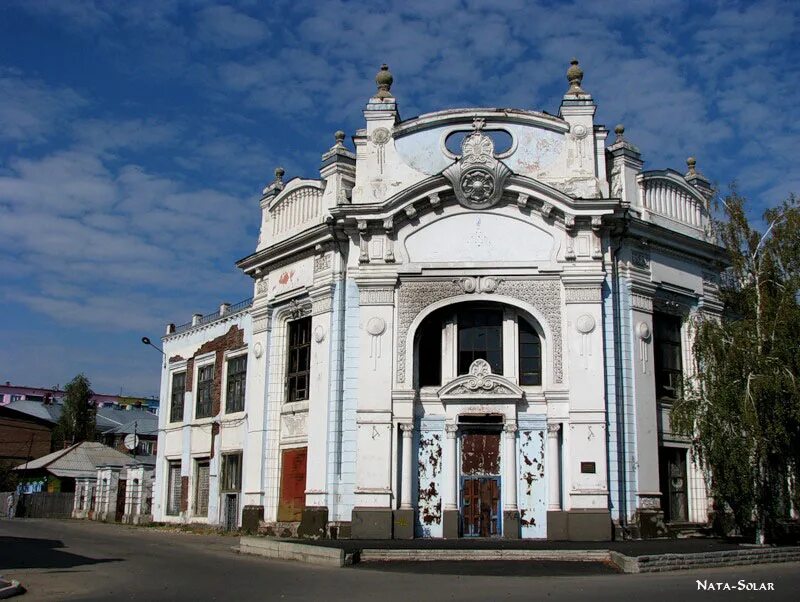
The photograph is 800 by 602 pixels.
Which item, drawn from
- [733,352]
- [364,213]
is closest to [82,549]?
[364,213]

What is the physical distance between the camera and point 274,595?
12.4 metres

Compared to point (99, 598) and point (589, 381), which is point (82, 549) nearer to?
point (99, 598)

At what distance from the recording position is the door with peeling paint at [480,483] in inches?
906

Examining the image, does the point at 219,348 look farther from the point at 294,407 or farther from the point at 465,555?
the point at 465,555

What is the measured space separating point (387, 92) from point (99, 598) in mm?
17692

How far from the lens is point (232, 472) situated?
29.9 metres

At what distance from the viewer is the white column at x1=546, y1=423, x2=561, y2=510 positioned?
22625 millimetres

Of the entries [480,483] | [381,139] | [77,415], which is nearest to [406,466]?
[480,483]

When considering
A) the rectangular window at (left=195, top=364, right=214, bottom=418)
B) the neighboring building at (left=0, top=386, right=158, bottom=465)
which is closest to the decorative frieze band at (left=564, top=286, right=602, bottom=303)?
the rectangular window at (left=195, top=364, right=214, bottom=418)

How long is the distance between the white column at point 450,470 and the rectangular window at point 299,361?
5181mm

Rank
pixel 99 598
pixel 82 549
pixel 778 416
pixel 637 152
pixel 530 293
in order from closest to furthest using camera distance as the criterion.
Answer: pixel 99 598, pixel 778 416, pixel 82 549, pixel 530 293, pixel 637 152

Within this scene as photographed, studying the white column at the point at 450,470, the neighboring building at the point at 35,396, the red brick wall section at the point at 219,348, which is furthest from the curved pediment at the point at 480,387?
the neighboring building at the point at 35,396

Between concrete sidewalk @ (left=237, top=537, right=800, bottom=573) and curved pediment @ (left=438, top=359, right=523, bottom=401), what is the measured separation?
436 cm


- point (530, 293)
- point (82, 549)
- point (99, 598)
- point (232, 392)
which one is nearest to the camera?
point (99, 598)
